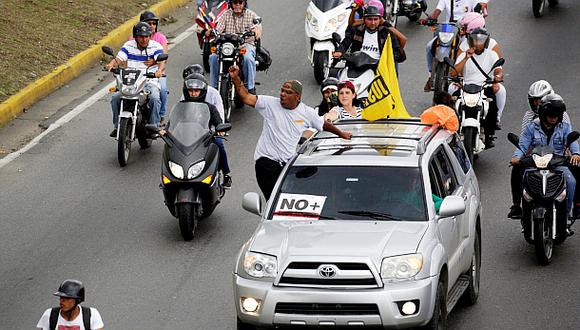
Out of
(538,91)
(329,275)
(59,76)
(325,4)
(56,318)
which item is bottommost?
(59,76)

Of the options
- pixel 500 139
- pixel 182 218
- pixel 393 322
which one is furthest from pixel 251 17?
pixel 393 322

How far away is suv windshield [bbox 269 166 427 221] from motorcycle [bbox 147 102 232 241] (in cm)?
321

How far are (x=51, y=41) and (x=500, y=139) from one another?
318 inches

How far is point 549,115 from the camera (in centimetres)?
1491

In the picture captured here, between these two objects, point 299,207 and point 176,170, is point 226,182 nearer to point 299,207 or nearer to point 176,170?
point 176,170

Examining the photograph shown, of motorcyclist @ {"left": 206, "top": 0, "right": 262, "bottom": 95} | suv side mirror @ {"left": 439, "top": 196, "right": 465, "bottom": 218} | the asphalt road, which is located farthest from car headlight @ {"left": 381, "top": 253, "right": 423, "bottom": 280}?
motorcyclist @ {"left": 206, "top": 0, "right": 262, "bottom": 95}

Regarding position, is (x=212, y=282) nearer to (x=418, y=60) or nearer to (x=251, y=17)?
(x=251, y=17)

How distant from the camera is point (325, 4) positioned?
22344 millimetres

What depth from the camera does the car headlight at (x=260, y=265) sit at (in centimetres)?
1116

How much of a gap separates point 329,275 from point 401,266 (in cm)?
58

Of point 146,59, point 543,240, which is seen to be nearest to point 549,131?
point 543,240

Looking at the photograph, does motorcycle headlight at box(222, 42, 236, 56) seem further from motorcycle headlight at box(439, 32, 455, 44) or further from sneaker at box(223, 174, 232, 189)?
sneaker at box(223, 174, 232, 189)

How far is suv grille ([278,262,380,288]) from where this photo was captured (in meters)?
11.0

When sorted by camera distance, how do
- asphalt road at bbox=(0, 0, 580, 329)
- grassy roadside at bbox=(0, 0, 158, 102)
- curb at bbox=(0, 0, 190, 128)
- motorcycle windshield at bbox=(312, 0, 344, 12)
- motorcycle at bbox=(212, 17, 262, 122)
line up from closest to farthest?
asphalt road at bbox=(0, 0, 580, 329) < motorcycle at bbox=(212, 17, 262, 122) < curb at bbox=(0, 0, 190, 128) < grassy roadside at bbox=(0, 0, 158, 102) < motorcycle windshield at bbox=(312, 0, 344, 12)
